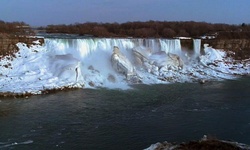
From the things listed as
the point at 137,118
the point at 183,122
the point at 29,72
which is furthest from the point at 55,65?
the point at 183,122

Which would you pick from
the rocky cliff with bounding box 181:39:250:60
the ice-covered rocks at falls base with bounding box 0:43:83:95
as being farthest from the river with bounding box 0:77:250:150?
the rocky cliff with bounding box 181:39:250:60

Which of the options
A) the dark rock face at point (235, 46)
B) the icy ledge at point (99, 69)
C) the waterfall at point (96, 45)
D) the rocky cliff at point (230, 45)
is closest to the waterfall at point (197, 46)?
the rocky cliff at point (230, 45)

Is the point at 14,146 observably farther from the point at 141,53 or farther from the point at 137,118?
the point at 141,53

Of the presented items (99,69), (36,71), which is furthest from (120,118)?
(99,69)

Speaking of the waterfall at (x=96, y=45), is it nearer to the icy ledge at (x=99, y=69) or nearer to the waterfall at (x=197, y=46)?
the icy ledge at (x=99, y=69)

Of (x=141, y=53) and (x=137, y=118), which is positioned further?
(x=141, y=53)

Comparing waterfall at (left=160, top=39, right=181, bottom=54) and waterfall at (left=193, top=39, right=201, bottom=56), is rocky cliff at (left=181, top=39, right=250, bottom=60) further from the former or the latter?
waterfall at (left=160, top=39, right=181, bottom=54)
